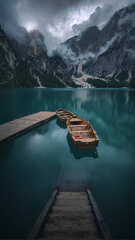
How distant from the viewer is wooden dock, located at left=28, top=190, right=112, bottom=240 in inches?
331

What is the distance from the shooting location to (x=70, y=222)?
376 inches

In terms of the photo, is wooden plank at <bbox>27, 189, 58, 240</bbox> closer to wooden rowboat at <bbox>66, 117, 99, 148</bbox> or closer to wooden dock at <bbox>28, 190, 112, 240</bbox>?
wooden dock at <bbox>28, 190, 112, 240</bbox>

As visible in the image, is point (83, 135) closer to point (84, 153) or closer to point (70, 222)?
point (84, 153)

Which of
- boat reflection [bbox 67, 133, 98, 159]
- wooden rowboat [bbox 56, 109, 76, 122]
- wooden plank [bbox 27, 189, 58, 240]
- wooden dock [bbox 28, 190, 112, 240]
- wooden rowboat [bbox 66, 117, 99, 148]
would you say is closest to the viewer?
wooden plank [bbox 27, 189, 58, 240]

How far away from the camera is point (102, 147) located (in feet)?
93.2

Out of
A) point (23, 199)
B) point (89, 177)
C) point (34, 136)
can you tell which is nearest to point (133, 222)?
point (89, 177)

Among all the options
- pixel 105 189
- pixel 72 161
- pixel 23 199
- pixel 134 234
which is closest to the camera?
pixel 134 234

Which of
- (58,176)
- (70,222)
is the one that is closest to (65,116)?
(58,176)

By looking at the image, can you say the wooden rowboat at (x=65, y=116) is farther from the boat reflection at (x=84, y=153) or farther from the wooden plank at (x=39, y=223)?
the wooden plank at (x=39, y=223)

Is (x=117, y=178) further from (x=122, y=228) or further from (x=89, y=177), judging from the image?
(x=122, y=228)

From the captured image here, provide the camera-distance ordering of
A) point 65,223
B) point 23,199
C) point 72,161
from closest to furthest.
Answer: point 65,223 → point 23,199 → point 72,161

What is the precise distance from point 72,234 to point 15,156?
1684 centimetres

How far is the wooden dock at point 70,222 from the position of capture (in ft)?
27.5

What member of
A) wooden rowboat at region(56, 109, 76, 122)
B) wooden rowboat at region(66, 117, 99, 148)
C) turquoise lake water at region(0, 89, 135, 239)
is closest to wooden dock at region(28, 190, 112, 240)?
turquoise lake water at region(0, 89, 135, 239)
